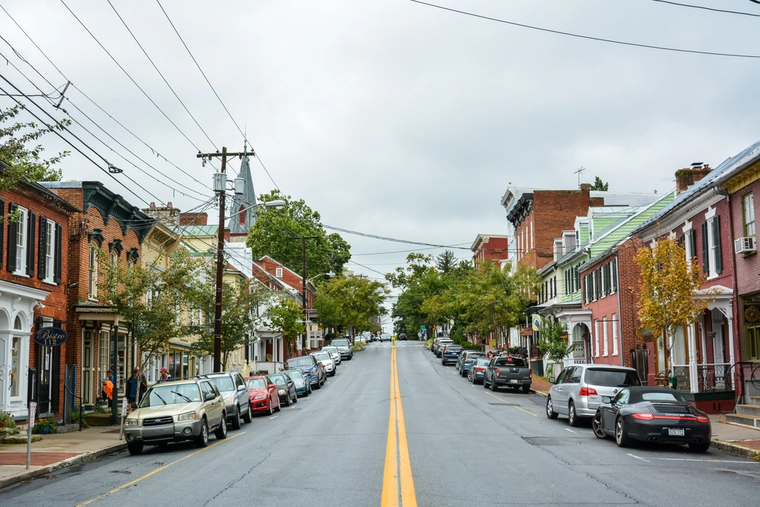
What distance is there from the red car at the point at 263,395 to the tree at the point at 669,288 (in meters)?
13.7

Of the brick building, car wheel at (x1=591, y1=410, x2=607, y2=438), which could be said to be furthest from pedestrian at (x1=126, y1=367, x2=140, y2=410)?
car wheel at (x1=591, y1=410, x2=607, y2=438)

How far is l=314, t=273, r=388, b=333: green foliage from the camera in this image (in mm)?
83750

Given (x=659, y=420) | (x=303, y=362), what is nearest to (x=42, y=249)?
(x=659, y=420)

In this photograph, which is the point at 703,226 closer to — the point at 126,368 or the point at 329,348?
the point at 126,368

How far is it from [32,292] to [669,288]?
1873 cm

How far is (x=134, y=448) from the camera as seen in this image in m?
19.5

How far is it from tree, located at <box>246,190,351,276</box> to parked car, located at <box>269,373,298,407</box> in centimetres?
4853

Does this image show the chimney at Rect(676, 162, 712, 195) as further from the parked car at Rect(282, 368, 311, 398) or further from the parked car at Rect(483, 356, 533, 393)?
the parked car at Rect(282, 368, 311, 398)

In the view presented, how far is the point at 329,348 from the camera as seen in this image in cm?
6706

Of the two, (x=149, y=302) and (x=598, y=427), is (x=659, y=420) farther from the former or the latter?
(x=149, y=302)

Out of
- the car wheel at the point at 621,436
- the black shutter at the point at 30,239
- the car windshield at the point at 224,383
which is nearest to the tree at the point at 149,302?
the car windshield at the point at 224,383

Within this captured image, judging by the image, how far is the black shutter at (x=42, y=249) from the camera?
26.1 m

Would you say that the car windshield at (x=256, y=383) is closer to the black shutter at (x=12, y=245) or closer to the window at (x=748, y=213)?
the black shutter at (x=12, y=245)

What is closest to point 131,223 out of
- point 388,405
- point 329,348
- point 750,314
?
point 388,405
